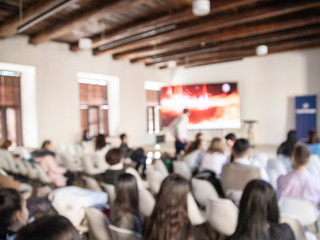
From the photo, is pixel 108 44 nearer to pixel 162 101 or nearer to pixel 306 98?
pixel 162 101

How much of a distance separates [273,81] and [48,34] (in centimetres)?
838

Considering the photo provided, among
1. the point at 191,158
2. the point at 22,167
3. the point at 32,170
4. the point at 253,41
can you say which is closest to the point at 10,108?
the point at 22,167

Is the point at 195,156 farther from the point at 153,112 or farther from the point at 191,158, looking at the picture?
the point at 153,112

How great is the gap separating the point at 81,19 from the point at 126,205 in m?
4.80

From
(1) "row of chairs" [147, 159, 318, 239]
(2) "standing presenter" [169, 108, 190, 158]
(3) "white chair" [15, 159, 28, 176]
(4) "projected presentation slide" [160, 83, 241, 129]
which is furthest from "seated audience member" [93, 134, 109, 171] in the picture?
(4) "projected presentation slide" [160, 83, 241, 129]

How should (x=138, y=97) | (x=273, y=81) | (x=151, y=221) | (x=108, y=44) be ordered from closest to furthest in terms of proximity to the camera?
(x=151, y=221) → (x=108, y=44) → (x=273, y=81) → (x=138, y=97)

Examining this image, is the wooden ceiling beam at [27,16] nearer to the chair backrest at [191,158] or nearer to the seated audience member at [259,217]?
the chair backrest at [191,158]

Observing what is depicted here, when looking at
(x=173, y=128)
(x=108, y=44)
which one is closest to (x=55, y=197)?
(x=173, y=128)

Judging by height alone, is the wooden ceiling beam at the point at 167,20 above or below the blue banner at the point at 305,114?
above

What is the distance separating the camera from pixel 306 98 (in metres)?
9.55

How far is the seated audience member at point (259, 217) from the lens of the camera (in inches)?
59.4

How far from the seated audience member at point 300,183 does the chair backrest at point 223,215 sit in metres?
→ 0.74

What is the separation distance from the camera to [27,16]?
5.27 m

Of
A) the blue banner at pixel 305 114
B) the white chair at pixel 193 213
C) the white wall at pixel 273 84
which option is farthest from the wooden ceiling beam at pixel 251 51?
the white chair at pixel 193 213
